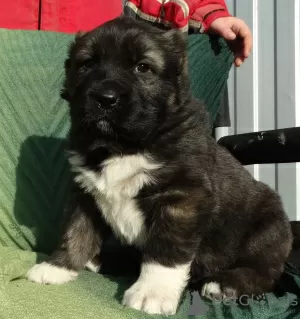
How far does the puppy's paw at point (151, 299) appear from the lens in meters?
2.07

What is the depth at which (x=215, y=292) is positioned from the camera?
7.68 feet

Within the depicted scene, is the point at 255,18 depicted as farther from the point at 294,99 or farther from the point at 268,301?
the point at 268,301

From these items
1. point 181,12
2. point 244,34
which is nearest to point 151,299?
point 181,12

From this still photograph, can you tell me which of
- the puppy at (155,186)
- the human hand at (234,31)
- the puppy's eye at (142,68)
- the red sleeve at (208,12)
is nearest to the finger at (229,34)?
the human hand at (234,31)

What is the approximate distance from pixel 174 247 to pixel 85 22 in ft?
7.23

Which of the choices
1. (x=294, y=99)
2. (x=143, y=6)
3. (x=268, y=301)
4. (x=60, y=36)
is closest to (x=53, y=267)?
(x=268, y=301)

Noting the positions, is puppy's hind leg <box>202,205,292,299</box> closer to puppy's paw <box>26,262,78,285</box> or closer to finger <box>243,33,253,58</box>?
puppy's paw <box>26,262,78,285</box>

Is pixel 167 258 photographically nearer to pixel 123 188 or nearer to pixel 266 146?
pixel 123 188

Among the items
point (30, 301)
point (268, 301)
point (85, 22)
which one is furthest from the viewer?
point (85, 22)

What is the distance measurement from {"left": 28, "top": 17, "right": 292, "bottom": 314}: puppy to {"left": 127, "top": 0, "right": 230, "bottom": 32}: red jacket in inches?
20.5

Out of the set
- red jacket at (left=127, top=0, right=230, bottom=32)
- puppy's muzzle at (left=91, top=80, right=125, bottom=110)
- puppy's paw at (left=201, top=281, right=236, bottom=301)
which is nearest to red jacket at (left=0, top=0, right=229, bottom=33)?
red jacket at (left=127, top=0, right=230, bottom=32)

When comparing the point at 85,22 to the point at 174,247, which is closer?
the point at 174,247

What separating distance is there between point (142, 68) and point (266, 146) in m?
0.93

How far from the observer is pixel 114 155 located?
2.55 meters
